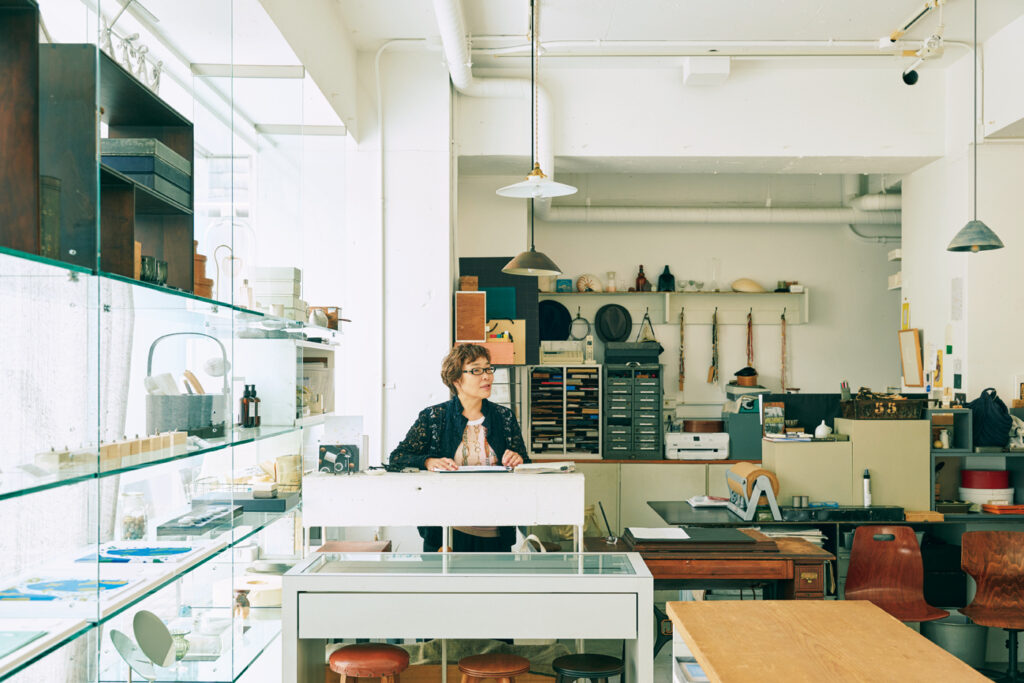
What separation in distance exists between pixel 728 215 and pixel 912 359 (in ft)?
8.21

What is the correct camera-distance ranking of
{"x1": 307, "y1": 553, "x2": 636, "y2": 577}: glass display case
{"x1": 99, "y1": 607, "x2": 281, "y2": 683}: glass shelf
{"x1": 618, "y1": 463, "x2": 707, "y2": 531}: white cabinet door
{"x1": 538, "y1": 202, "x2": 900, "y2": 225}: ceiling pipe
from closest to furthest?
{"x1": 99, "y1": 607, "x2": 281, "y2": 683}: glass shelf < {"x1": 307, "y1": 553, "x2": 636, "y2": 577}: glass display case < {"x1": 618, "y1": 463, "x2": 707, "y2": 531}: white cabinet door < {"x1": 538, "y1": 202, "x2": 900, "y2": 225}: ceiling pipe

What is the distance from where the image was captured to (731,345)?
27.8ft

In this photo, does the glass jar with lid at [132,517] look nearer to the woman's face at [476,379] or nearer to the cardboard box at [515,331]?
the woman's face at [476,379]

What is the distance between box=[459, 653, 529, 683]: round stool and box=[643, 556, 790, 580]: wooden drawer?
129cm

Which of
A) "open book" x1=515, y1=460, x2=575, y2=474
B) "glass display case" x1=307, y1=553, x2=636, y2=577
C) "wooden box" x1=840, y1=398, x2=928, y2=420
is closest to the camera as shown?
"glass display case" x1=307, y1=553, x2=636, y2=577

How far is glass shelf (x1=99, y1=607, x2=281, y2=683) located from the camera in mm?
2510

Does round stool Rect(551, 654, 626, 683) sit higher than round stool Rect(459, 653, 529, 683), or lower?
lower

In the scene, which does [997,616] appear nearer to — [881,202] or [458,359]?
[458,359]

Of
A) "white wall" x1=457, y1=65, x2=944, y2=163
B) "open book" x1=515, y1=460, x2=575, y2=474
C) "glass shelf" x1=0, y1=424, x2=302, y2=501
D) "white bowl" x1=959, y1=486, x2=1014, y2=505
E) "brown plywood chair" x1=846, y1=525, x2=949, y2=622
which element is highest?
"white wall" x1=457, y1=65, x2=944, y2=163

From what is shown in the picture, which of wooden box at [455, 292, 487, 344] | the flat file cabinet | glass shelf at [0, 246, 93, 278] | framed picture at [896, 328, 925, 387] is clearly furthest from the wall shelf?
glass shelf at [0, 246, 93, 278]

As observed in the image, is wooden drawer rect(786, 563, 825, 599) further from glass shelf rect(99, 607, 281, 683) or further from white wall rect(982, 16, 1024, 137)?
white wall rect(982, 16, 1024, 137)

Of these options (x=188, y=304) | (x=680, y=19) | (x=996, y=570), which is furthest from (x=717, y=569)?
(x=680, y=19)

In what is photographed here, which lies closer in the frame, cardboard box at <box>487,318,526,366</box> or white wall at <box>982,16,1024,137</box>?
white wall at <box>982,16,1024,137</box>

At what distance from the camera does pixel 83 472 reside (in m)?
1.93
